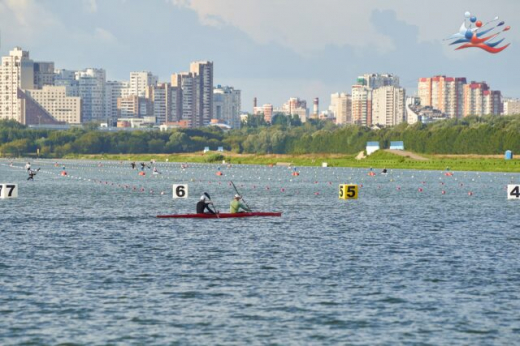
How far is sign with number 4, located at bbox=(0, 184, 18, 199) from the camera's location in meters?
95.1

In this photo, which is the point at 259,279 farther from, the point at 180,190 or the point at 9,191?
the point at 9,191

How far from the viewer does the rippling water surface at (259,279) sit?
3397cm

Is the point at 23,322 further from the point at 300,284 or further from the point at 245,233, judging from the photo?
the point at 245,233

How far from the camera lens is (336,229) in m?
68.2

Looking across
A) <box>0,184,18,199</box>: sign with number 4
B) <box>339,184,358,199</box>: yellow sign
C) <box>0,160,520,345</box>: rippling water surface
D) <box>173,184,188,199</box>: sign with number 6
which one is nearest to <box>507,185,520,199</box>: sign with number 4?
<box>339,184,358,199</box>: yellow sign

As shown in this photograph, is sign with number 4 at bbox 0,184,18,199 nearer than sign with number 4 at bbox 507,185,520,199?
Yes

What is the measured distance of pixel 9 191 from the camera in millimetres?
97125

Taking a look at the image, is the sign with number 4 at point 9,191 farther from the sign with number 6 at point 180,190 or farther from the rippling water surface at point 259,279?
the sign with number 6 at point 180,190

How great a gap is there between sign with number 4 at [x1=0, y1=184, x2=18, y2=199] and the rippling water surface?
12422 mm

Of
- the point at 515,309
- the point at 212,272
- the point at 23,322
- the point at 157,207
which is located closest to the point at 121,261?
the point at 212,272

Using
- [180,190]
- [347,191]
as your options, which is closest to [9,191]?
[180,190]

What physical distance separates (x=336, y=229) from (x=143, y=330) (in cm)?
3541

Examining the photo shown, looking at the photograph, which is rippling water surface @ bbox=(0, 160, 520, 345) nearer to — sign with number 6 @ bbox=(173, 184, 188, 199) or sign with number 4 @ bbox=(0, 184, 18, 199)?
sign with number 6 @ bbox=(173, 184, 188, 199)

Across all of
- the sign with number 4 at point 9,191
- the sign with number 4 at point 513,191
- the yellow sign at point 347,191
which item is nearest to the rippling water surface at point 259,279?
the sign with number 4 at point 9,191
